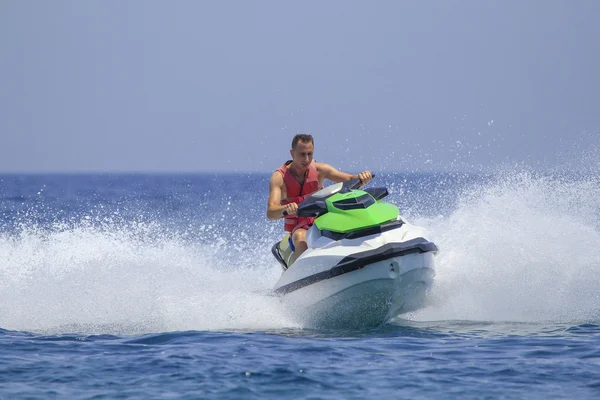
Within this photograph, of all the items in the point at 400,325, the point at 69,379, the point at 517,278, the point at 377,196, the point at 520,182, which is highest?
the point at 520,182

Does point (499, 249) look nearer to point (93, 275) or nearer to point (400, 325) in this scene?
point (400, 325)

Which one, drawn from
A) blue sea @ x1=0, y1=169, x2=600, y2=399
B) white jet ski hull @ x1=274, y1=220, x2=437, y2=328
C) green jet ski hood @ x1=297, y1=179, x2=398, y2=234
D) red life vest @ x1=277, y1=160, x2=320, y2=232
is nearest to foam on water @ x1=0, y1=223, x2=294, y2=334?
blue sea @ x1=0, y1=169, x2=600, y2=399

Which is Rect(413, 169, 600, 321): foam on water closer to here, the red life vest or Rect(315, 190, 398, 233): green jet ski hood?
Rect(315, 190, 398, 233): green jet ski hood

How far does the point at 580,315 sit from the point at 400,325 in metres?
1.54

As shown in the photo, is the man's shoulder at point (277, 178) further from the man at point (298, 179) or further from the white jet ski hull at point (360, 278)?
the white jet ski hull at point (360, 278)

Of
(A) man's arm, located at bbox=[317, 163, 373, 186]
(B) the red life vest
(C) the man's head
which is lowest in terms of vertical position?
(B) the red life vest

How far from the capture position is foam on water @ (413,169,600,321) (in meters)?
7.71

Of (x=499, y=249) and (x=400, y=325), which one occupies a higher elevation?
(x=499, y=249)

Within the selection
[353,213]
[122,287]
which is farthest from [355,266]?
[122,287]

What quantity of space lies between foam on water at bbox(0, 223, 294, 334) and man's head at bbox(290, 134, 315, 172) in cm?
120

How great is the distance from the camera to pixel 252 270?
1105 centimetres

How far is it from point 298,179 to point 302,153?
28cm

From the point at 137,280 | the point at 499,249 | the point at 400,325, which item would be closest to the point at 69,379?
the point at 400,325

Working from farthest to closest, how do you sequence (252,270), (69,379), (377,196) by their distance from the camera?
(252,270) → (377,196) → (69,379)
